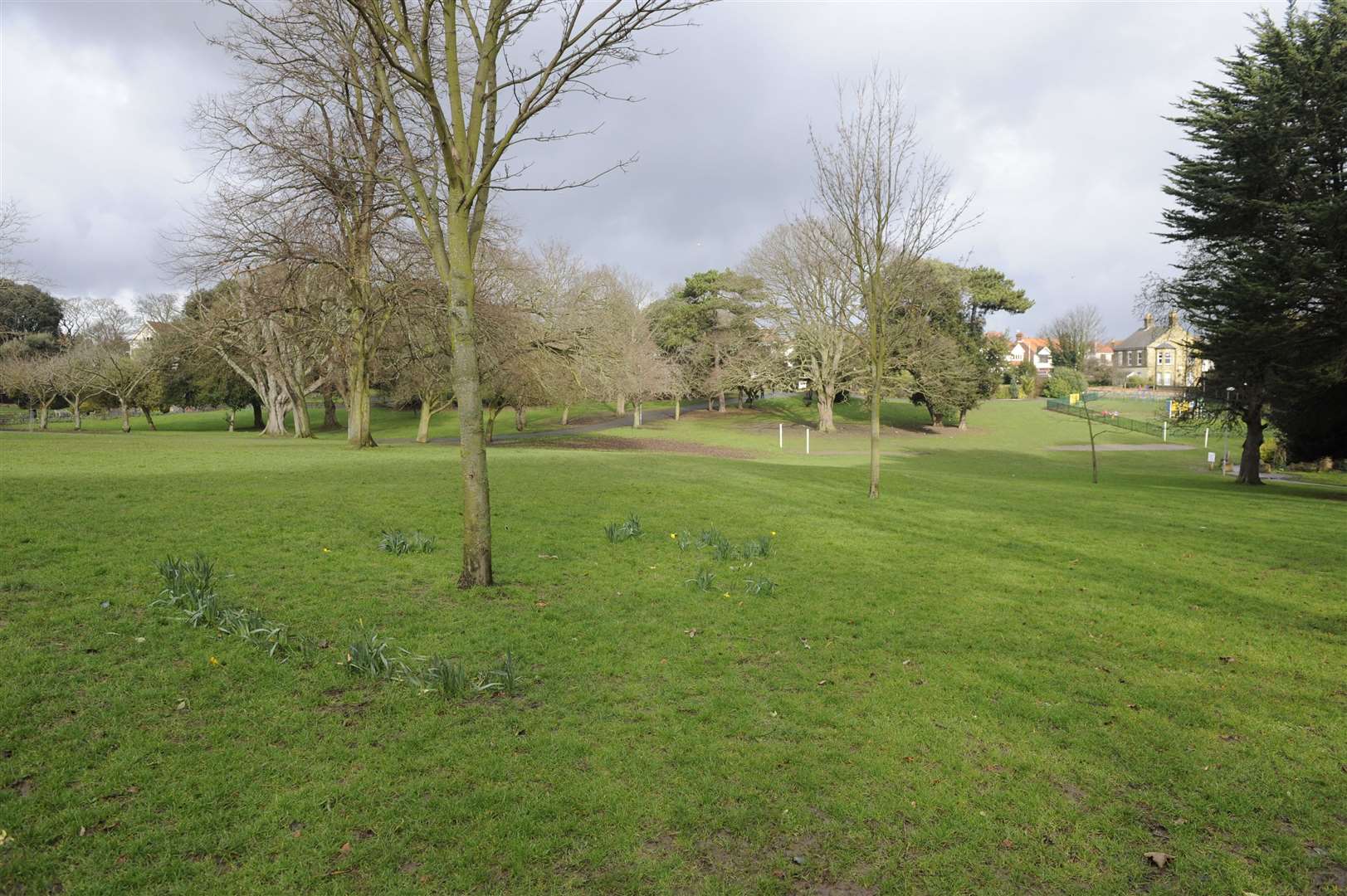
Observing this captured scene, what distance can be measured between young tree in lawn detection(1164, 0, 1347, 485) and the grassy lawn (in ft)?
45.7

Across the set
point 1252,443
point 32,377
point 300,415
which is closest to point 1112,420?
point 1252,443

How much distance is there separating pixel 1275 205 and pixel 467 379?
25549 mm

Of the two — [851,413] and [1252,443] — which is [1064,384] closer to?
[851,413]

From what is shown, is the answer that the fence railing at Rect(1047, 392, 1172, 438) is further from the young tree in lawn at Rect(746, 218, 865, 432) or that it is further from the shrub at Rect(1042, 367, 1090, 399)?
the young tree in lawn at Rect(746, 218, 865, 432)

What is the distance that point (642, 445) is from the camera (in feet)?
130

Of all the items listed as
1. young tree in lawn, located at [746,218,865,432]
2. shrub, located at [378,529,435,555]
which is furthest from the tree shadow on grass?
shrub, located at [378,529,435,555]

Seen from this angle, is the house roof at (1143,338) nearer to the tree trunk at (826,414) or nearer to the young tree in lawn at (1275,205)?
the tree trunk at (826,414)

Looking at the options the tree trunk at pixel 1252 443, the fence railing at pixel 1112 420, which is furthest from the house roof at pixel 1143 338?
the tree trunk at pixel 1252 443

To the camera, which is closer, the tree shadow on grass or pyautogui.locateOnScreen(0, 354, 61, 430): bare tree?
pyautogui.locateOnScreen(0, 354, 61, 430): bare tree

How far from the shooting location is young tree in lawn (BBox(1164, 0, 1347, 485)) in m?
20.2

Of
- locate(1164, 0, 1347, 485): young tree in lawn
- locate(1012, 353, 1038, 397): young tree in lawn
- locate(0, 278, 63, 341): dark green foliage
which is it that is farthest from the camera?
locate(1012, 353, 1038, 397): young tree in lawn

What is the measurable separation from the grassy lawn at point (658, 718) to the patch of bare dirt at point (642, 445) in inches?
1002

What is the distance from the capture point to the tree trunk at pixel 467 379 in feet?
24.0

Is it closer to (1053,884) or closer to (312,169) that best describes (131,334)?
(312,169)
